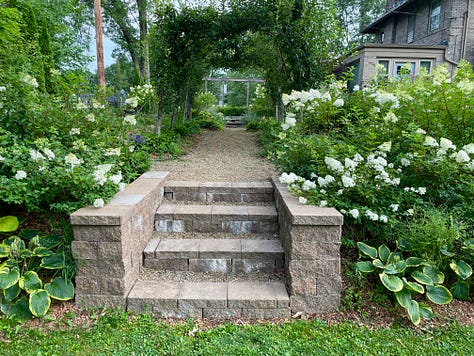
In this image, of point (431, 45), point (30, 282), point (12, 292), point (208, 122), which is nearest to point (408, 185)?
point (30, 282)

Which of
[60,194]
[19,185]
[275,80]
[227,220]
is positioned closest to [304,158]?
[227,220]

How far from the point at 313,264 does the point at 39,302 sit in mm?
1686

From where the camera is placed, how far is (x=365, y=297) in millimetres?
2195

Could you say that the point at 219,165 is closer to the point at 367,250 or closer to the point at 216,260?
the point at 216,260

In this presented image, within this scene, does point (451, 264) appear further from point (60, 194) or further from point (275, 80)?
point (275, 80)

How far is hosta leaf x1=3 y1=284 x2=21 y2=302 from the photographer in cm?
197

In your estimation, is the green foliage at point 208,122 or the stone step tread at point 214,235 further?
the green foliage at point 208,122

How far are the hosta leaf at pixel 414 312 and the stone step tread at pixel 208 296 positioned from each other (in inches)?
29.1

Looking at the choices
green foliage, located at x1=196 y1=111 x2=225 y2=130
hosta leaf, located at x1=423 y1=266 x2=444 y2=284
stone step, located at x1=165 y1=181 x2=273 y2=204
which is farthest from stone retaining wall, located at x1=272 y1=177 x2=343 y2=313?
green foliage, located at x1=196 y1=111 x2=225 y2=130

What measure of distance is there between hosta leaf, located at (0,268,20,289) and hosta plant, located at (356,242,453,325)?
7.03 ft

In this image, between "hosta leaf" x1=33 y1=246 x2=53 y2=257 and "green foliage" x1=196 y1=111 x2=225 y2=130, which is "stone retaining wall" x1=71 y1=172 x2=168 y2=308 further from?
"green foliage" x1=196 y1=111 x2=225 y2=130

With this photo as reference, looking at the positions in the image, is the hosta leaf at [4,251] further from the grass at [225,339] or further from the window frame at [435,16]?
the window frame at [435,16]

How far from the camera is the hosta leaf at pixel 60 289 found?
203cm

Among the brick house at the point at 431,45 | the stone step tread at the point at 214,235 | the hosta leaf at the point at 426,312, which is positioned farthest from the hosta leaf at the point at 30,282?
the brick house at the point at 431,45
